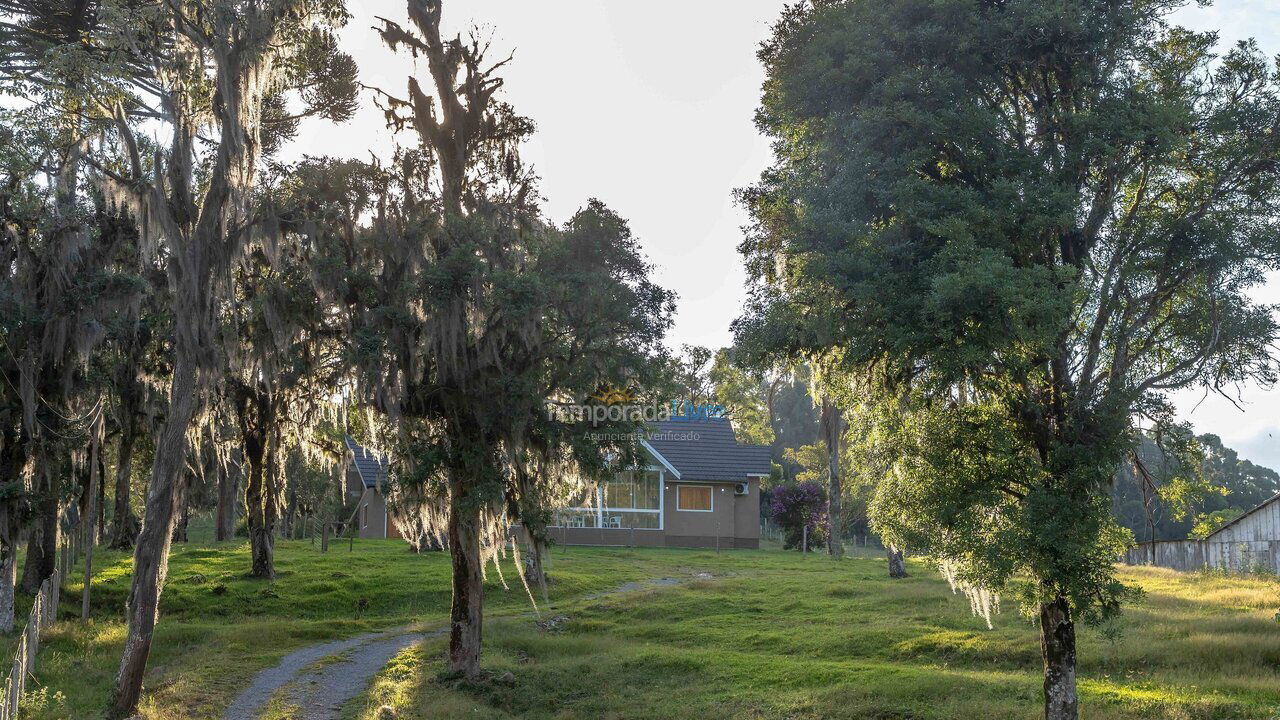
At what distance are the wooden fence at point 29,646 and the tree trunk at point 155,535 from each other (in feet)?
4.50

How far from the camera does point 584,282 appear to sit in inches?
747

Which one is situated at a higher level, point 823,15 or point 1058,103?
point 823,15

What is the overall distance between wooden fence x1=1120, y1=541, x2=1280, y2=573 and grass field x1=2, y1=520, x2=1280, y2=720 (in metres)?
3.47

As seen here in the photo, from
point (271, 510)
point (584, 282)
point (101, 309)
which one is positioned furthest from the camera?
point (271, 510)

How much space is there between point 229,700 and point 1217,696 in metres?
15.9

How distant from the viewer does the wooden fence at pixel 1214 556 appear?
103ft

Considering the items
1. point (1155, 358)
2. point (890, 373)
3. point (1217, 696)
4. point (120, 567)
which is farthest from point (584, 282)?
point (120, 567)

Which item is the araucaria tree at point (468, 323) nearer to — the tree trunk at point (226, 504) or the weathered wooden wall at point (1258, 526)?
the tree trunk at point (226, 504)

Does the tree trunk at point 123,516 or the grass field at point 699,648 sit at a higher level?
the tree trunk at point 123,516

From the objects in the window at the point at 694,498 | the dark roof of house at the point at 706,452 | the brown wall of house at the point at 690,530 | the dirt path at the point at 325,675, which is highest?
the dark roof of house at the point at 706,452

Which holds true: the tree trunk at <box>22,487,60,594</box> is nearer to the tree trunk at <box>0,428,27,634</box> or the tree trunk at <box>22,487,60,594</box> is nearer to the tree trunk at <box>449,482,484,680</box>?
the tree trunk at <box>0,428,27,634</box>

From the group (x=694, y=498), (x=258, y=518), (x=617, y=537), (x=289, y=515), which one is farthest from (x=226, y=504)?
(x=694, y=498)

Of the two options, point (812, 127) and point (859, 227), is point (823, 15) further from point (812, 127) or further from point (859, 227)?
point (859, 227)

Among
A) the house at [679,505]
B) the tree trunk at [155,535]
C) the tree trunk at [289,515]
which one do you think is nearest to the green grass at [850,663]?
the tree trunk at [155,535]
